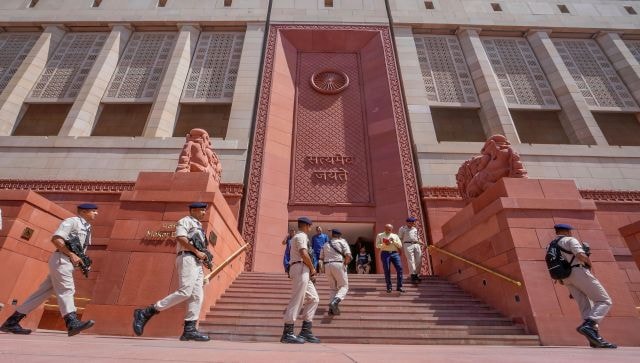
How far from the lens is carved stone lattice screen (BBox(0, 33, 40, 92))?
1355 centimetres

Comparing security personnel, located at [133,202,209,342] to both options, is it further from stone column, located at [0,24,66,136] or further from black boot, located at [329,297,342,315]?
stone column, located at [0,24,66,136]

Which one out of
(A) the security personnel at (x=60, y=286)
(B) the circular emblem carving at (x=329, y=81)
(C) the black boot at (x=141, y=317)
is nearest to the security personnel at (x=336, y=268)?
(C) the black boot at (x=141, y=317)

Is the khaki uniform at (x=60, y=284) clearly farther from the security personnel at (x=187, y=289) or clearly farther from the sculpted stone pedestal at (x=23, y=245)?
the sculpted stone pedestal at (x=23, y=245)

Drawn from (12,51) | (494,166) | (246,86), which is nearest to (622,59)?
(494,166)

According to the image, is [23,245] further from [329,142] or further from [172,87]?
[329,142]

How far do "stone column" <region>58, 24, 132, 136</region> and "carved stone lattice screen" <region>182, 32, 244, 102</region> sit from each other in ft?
10.2

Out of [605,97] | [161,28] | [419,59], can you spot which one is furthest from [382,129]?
[161,28]

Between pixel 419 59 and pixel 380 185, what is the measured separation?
671 cm

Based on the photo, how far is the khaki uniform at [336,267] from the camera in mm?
5191

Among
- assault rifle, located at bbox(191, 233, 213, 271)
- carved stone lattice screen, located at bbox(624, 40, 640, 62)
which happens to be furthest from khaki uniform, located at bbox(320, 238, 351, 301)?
carved stone lattice screen, located at bbox(624, 40, 640, 62)

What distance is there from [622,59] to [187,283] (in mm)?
18546

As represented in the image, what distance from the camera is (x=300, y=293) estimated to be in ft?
12.3

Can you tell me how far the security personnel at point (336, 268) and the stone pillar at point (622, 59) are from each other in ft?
48.2

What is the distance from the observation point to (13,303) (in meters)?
5.45
